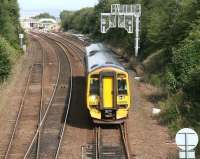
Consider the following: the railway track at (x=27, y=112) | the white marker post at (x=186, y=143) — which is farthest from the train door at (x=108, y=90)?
the white marker post at (x=186, y=143)

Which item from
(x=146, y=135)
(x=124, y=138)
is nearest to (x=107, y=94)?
(x=124, y=138)

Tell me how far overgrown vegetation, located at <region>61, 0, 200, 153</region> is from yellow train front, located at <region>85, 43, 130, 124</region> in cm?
221

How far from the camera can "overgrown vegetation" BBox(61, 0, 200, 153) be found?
75.3 feet

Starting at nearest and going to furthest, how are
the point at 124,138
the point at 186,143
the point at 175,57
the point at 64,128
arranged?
the point at 186,143
the point at 124,138
the point at 64,128
the point at 175,57

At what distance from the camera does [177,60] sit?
88.6ft

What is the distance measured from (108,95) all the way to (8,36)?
108 feet

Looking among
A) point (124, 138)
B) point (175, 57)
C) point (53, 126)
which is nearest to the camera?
point (124, 138)

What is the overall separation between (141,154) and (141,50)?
29461 mm

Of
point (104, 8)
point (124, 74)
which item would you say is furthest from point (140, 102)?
point (104, 8)

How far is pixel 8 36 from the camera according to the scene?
53500 mm

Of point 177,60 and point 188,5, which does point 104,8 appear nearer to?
point 188,5

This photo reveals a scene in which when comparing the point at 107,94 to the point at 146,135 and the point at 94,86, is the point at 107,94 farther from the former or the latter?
the point at 146,135

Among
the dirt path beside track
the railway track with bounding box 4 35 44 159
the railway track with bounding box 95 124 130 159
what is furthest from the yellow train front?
the railway track with bounding box 4 35 44 159

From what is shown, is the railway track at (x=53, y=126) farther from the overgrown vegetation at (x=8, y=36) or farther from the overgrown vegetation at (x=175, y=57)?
the overgrown vegetation at (x=175, y=57)
